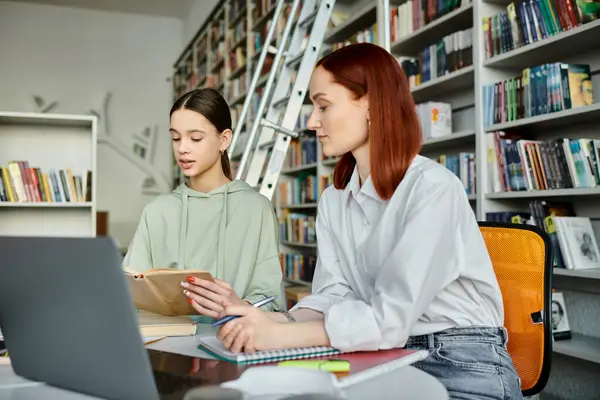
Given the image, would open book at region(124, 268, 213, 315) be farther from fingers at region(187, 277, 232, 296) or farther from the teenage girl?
the teenage girl

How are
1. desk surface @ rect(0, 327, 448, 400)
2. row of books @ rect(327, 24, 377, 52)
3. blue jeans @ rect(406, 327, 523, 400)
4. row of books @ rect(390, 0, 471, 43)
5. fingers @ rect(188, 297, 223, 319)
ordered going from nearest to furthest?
desk surface @ rect(0, 327, 448, 400) < blue jeans @ rect(406, 327, 523, 400) < fingers @ rect(188, 297, 223, 319) < row of books @ rect(390, 0, 471, 43) < row of books @ rect(327, 24, 377, 52)

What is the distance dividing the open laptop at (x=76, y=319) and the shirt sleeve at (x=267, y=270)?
806 mm

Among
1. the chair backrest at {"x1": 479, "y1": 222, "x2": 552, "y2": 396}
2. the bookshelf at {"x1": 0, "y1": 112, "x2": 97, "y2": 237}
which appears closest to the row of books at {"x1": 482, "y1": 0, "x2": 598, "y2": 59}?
the chair backrest at {"x1": 479, "y1": 222, "x2": 552, "y2": 396}

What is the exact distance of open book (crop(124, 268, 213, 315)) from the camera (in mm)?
1098

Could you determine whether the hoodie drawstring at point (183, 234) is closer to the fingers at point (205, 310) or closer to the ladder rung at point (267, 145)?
the fingers at point (205, 310)

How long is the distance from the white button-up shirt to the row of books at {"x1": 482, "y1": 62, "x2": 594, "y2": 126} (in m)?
1.47

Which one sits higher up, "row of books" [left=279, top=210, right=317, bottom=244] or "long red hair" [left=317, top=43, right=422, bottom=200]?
"long red hair" [left=317, top=43, right=422, bottom=200]

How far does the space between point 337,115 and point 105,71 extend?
7271mm

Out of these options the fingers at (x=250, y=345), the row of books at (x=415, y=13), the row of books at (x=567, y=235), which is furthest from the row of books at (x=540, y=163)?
the fingers at (x=250, y=345)

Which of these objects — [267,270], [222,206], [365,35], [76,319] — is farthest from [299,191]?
[76,319]

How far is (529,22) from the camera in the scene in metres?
2.45

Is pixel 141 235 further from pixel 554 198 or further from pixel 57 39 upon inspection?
pixel 57 39

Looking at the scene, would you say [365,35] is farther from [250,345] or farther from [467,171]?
[250,345]

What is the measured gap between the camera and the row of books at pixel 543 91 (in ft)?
7.66
